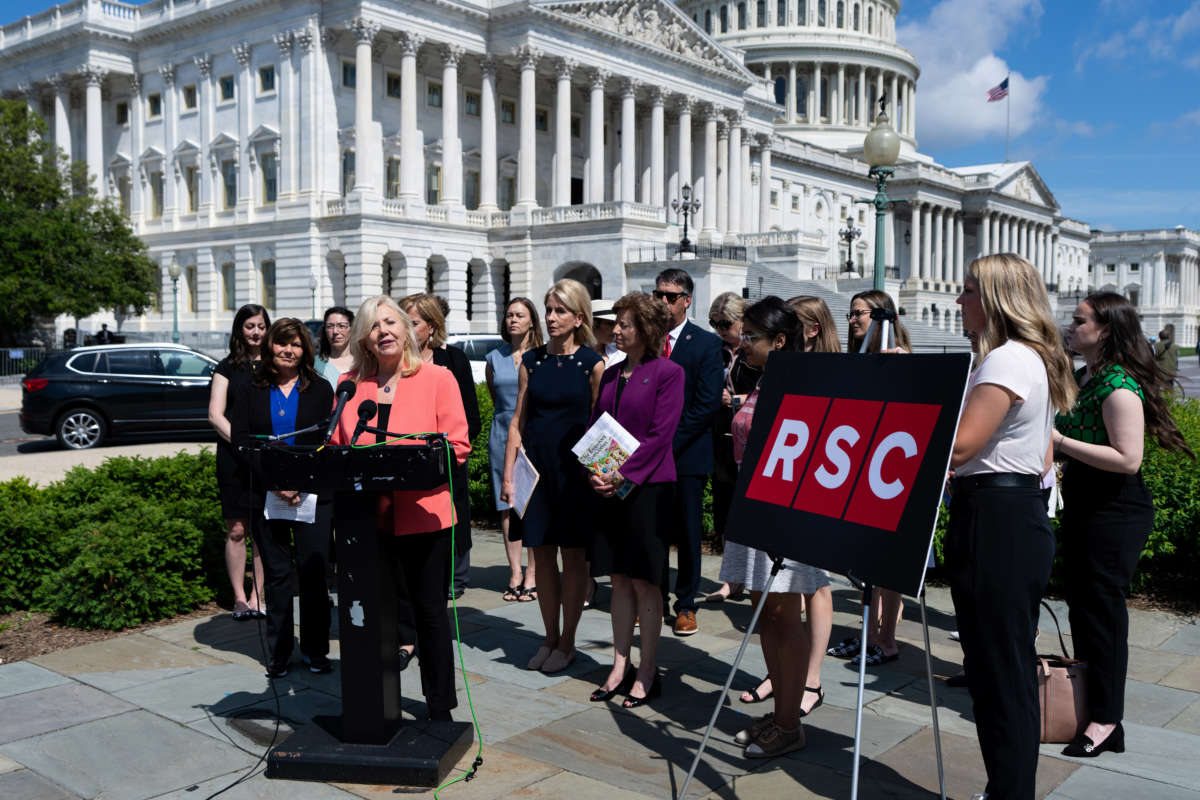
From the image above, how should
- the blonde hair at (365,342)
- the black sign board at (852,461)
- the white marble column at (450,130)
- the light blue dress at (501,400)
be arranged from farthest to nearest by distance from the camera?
the white marble column at (450,130)
the light blue dress at (501,400)
the blonde hair at (365,342)
the black sign board at (852,461)

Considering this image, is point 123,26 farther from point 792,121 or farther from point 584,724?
point 792,121

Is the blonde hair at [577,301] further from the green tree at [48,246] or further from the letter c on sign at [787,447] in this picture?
the green tree at [48,246]

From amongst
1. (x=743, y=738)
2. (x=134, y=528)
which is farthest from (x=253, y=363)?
(x=743, y=738)

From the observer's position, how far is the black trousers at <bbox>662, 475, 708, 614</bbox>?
7.87m

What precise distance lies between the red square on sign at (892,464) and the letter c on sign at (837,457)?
96 mm

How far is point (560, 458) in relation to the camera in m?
6.77

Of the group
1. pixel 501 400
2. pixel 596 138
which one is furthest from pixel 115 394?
pixel 596 138

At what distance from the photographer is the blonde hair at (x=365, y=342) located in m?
5.39

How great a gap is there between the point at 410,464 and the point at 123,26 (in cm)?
5934

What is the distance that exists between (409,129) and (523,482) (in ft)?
153

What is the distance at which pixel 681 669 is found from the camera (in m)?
6.91

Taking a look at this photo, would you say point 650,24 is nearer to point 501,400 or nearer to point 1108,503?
point 501,400

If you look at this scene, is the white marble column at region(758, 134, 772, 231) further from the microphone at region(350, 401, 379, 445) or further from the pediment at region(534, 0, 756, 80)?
the microphone at region(350, 401, 379, 445)

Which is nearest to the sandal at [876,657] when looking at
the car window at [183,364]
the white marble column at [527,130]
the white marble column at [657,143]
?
the car window at [183,364]
